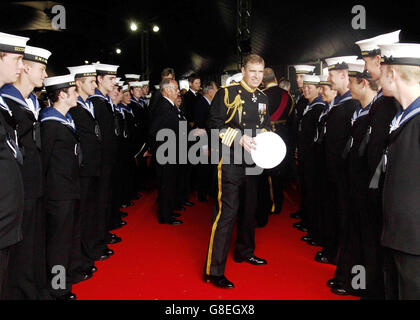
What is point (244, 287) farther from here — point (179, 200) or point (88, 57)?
point (88, 57)

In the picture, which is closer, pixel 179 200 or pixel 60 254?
pixel 60 254

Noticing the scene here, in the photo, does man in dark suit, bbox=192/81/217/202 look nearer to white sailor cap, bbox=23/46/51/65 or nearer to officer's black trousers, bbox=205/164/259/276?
officer's black trousers, bbox=205/164/259/276

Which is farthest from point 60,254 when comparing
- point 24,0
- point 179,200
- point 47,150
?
point 24,0

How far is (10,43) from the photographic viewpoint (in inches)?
82.0

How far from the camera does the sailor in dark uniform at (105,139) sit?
144 inches

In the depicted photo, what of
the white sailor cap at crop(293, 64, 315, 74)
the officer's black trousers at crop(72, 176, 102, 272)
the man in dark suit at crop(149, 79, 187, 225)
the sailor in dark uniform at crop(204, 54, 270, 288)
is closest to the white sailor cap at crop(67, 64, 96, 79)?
the officer's black trousers at crop(72, 176, 102, 272)

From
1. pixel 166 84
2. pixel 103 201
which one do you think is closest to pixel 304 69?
pixel 166 84

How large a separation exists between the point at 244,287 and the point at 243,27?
5.71 m

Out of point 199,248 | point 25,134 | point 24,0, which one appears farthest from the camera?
point 24,0

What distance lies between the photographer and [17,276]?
7.89 feet

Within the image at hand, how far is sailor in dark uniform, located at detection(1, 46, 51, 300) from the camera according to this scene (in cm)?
236

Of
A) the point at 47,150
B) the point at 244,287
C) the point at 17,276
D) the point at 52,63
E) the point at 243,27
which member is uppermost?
the point at 52,63

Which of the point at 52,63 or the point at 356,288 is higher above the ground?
the point at 52,63

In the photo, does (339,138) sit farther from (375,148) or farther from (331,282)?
(331,282)
